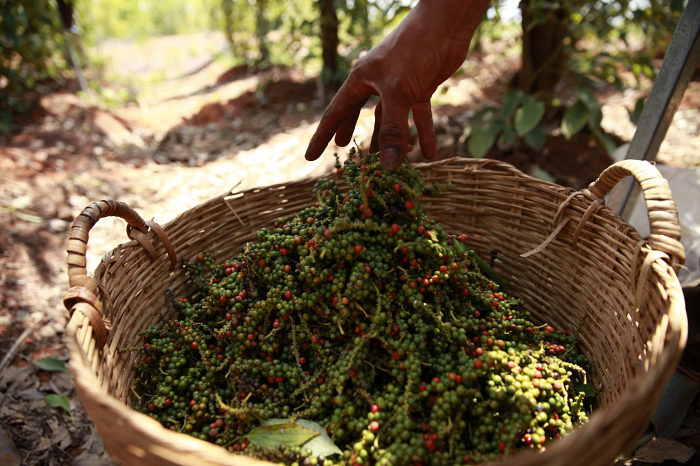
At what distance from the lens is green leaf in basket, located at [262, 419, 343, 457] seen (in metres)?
1.30

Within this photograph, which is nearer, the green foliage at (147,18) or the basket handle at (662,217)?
the basket handle at (662,217)

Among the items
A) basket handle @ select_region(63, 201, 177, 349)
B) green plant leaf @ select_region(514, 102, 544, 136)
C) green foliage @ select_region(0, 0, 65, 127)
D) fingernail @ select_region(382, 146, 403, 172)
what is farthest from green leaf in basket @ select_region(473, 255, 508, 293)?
green foliage @ select_region(0, 0, 65, 127)

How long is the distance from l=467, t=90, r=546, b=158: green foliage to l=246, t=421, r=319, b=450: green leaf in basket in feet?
9.38

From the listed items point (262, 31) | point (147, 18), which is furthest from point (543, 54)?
point (147, 18)

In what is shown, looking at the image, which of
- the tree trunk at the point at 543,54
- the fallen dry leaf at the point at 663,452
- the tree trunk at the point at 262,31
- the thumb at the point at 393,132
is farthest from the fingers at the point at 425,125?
the tree trunk at the point at 262,31

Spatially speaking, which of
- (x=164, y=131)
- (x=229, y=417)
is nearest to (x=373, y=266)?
(x=229, y=417)

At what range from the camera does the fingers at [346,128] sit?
1868mm

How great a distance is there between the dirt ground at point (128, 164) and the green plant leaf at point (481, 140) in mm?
338

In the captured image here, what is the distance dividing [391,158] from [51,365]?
2.07 meters

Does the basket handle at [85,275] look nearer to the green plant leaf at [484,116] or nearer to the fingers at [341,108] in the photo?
the fingers at [341,108]

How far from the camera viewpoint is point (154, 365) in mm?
1623

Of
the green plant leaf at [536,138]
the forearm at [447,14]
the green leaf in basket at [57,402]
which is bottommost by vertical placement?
the green leaf in basket at [57,402]

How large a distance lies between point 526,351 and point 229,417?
1006 millimetres

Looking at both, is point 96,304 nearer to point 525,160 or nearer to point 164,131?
point 525,160
